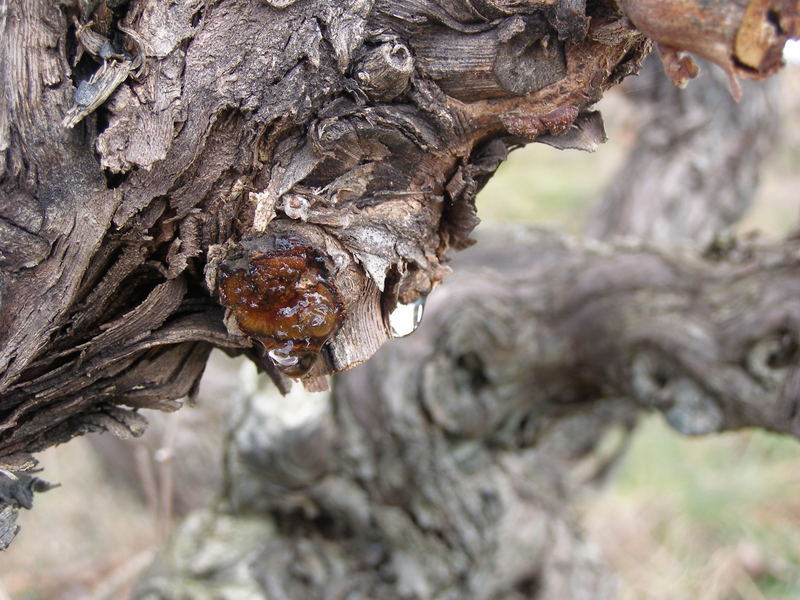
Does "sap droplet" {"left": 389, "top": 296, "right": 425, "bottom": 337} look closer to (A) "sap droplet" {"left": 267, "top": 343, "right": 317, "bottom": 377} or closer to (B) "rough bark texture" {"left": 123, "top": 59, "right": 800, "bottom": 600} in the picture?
(A) "sap droplet" {"left": 267, "top": 343, "right": 317, "bottom": 377}

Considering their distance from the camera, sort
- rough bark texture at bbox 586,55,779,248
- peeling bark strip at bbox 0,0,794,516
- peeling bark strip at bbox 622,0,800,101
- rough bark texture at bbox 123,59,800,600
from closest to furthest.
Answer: peeling bark strip at bbox 622,0,800,101, peeling bark strip at bbox 0,0,794,516, rough bark texture at bbox 123,59,800,600, rough bark texture at bbox 586,55,779,248

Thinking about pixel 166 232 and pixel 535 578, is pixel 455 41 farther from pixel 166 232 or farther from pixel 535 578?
pixel 535 578

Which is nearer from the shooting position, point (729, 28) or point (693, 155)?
point (729, 28)

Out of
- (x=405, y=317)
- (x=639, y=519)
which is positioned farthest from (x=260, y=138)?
(x=639, y=519)

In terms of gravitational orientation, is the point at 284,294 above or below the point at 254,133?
below

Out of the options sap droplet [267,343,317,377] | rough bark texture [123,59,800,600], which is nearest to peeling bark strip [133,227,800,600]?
rough bark texture [123,59,800,600]

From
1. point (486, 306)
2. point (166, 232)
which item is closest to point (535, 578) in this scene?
point (486, 306)

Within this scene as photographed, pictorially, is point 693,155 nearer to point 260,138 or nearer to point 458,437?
point 458,437

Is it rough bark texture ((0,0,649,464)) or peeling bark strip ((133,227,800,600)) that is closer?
rough bark texture ((0,0,649,464))

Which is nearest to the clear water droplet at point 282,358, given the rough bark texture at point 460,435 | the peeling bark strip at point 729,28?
the peeling bark strip at point 729,28
